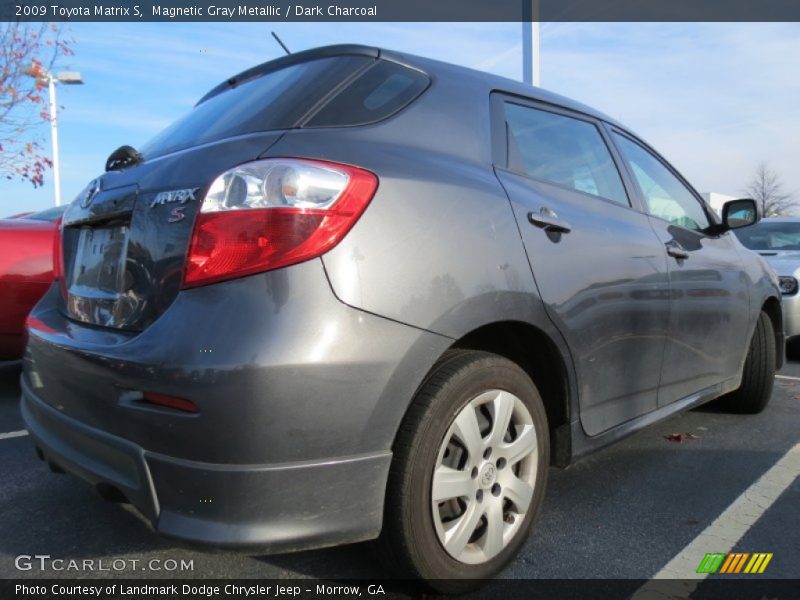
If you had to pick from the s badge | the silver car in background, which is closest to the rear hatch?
the s badge

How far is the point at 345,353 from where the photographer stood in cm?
162

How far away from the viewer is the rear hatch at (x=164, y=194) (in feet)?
5.72

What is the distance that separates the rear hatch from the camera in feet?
5.72

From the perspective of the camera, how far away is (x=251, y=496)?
1.58 m

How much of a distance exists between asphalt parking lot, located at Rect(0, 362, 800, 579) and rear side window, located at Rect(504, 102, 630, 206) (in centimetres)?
131

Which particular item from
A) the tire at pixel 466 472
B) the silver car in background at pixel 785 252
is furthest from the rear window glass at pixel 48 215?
the silver car in background at pixel 785 252

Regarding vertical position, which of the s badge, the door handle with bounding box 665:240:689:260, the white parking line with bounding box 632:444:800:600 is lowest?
the white parking line with bounding box 632:444:800:600

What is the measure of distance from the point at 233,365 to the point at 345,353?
0.90 ft

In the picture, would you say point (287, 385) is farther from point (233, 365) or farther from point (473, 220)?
point (473, 220)

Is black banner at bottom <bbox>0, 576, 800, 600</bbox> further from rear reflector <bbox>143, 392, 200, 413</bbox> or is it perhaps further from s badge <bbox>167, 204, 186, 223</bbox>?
s badge <bbox>167, 204, 186, 223</bbox>

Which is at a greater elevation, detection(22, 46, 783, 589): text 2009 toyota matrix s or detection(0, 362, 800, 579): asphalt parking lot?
detection(22, 46, 783, 589): text 2009 toyota matrix s

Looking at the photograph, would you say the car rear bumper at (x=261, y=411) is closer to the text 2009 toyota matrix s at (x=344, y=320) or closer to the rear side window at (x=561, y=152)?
the text 2009 toyota matrix s at (x=344, y=320)

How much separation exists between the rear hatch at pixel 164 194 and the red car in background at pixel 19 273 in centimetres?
193

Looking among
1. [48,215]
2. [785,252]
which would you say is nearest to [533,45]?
[785,252]
